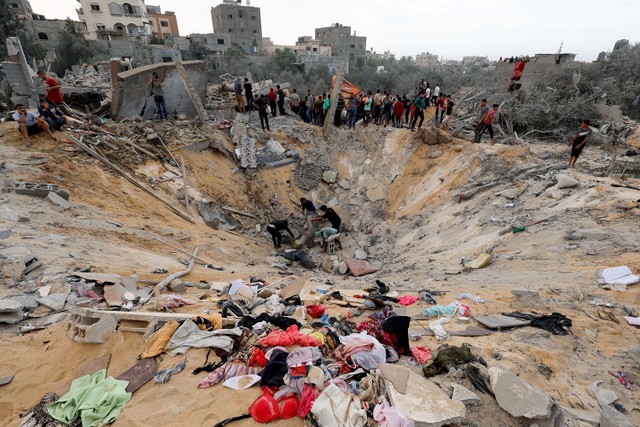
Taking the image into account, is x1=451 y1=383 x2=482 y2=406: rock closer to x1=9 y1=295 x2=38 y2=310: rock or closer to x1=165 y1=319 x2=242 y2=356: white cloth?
x1=165 y1=319 x2=242 y2=356: white cloth

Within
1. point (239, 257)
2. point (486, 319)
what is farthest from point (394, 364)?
point (239, 257)

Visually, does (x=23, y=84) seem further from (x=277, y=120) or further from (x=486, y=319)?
(x=486, y=319)

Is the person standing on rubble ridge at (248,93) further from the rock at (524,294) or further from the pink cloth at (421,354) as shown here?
the pink cloth at (421,354)

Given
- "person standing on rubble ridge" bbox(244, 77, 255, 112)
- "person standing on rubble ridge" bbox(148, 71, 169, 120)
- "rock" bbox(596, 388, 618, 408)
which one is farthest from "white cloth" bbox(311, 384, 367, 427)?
"person standing on rubble ridge" bbox(244, 77, 255, 112)

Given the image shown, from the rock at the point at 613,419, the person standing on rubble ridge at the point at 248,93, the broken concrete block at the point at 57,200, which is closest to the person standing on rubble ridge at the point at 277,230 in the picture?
the broken concrete block at the point at 57,200

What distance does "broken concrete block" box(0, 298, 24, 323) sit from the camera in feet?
12.6

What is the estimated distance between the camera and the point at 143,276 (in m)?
5.48

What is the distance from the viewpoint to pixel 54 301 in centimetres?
429

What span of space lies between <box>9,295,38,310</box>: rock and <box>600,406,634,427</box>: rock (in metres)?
6.20

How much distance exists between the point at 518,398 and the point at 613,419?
Result: 0.79 m

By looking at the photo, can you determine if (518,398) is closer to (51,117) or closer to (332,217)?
(332,217)

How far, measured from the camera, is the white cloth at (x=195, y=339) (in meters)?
3.63

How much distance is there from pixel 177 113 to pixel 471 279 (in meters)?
11.8

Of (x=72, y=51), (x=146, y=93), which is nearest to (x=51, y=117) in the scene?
(x=146, y=93)
